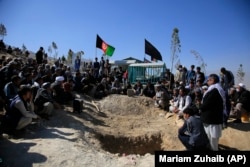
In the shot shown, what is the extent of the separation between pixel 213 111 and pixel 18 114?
488 cm

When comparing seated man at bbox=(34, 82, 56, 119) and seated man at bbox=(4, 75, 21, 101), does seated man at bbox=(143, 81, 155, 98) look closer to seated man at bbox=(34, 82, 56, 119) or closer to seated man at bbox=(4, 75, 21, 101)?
seated man at bbox=(34, 82, 56, 119)

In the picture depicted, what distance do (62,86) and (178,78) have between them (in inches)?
271

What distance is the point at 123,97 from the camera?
1491cm

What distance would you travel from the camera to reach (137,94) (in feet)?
52.9

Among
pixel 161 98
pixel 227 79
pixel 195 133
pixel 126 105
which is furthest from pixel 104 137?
pixel 227 79

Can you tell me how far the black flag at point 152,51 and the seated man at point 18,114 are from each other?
1373 cm

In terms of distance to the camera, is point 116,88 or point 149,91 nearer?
point 116,88

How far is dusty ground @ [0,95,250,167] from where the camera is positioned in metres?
5.94

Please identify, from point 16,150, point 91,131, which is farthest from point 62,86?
point 16,150

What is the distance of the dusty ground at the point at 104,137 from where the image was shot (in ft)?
19.5

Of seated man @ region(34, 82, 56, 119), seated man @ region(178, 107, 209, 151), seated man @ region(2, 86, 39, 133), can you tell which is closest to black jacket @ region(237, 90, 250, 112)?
seated man @ region(178, 107, 209, 151)

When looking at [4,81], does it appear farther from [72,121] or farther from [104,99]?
[104,99]

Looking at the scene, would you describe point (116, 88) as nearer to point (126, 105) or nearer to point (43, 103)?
point (126, 105)

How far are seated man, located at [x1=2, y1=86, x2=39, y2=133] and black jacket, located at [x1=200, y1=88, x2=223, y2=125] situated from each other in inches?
174
